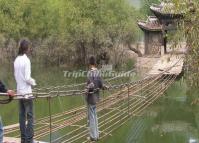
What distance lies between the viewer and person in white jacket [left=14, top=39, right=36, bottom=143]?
641cm

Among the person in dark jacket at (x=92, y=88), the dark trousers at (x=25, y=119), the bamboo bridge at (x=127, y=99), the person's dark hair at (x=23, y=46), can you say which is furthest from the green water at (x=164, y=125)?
the person's dark hair at (x=23, y=46)

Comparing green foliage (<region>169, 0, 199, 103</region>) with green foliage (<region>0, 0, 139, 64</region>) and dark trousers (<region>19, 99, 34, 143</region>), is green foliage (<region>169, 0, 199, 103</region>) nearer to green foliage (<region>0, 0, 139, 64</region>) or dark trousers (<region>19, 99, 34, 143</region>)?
dark trousers (<region>19, 99, 34, 143</region>)

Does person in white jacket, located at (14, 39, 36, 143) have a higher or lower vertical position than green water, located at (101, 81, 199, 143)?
higher

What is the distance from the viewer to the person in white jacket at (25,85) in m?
6.41

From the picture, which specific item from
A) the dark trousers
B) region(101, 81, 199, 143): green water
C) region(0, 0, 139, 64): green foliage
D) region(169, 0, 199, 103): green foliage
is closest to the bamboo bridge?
region(101, 81, 199, 143): green water

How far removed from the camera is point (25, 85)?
6.52 metres

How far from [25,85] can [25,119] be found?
493 millimetres

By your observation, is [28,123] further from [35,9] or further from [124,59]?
[35,9]

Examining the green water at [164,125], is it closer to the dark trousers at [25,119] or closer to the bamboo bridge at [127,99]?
the bamboo bridge at [127,99]

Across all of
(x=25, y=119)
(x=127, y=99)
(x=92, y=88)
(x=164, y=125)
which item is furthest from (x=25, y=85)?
(x=127, y=99)

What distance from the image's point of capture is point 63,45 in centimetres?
3538

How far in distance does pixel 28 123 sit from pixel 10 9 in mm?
31309

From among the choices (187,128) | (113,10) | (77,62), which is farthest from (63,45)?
(187,128)

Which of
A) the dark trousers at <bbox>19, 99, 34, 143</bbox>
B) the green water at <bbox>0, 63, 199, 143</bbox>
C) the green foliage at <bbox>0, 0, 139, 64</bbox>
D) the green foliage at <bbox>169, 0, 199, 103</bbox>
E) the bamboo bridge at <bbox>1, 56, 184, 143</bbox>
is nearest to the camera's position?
the green foliage at <bbox>169, 0, 199, 103</bbox>
